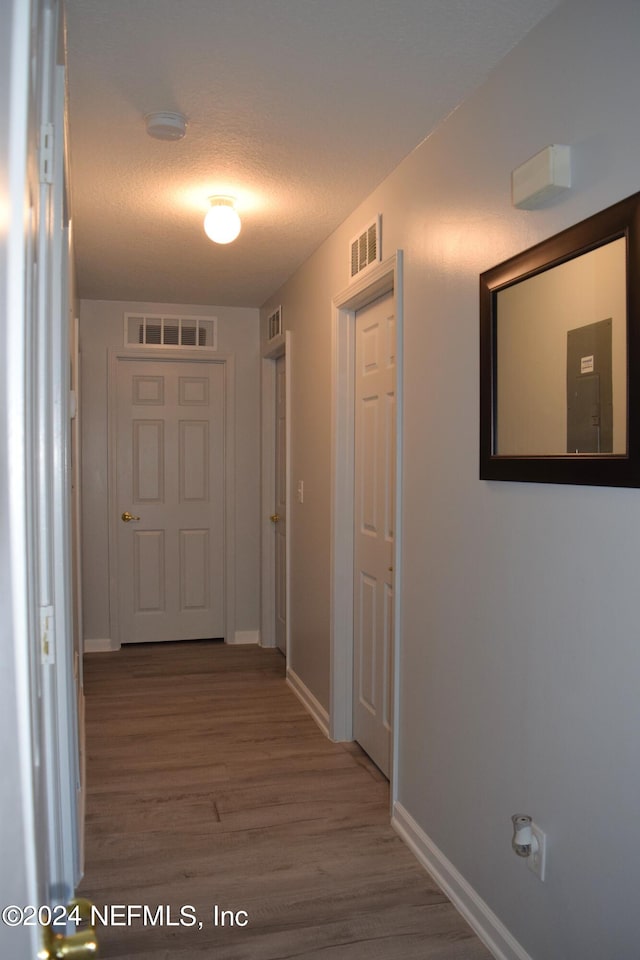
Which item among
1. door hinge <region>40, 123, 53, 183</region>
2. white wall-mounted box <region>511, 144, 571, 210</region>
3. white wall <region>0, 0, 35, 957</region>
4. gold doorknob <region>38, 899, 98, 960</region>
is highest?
white wall-mounted box <region>511, 144, 571, 210</region>

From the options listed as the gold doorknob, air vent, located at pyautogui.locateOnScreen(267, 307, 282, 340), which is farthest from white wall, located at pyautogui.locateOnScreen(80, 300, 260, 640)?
the gold doorknob

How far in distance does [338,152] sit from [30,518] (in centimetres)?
253

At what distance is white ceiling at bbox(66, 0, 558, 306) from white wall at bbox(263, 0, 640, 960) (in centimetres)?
15

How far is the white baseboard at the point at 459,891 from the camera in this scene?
2.07 meters

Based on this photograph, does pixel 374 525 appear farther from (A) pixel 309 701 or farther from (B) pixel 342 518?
(A) pixel 309 701

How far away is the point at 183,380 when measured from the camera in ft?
18.6

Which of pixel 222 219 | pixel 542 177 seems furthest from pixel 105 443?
pixel 542 177

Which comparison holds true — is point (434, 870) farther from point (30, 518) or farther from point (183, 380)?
point (183, 380)

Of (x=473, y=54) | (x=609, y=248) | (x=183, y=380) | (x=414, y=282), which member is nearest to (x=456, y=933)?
(x=609, y=248)

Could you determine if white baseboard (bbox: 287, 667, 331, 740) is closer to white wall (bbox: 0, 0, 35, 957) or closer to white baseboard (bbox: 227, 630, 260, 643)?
white baseboard (bbox: 227, 630, 260, 643)

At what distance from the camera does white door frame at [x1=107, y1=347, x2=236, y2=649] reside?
5488 millimetres

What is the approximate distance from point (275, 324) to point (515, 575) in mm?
3411

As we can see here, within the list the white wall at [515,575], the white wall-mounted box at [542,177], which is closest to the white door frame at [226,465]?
the white wall at [515,575]

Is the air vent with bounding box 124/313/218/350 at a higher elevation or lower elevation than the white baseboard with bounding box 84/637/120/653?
higher
